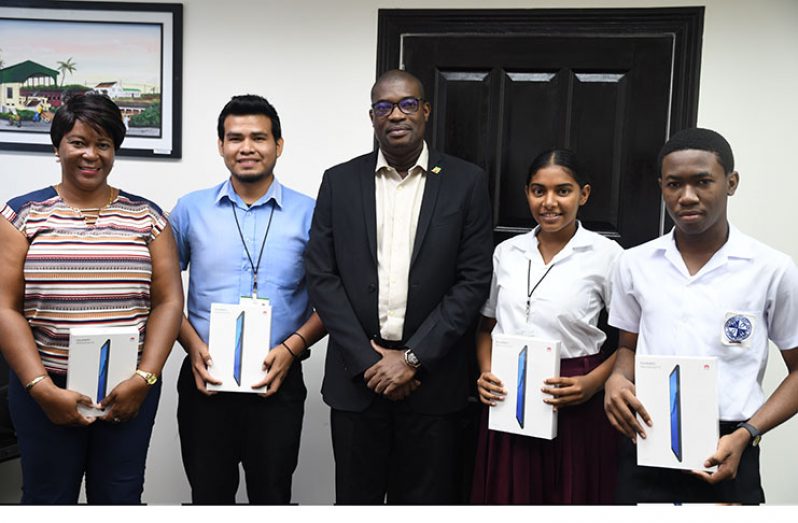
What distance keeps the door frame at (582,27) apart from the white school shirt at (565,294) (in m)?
0.77

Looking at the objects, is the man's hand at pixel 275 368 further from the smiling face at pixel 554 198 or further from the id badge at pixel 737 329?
the id badge at pixel 737 329

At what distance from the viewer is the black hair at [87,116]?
1952 mm

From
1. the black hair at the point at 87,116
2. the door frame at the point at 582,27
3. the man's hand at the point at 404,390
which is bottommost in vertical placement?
the man's hand at the point at 404,390

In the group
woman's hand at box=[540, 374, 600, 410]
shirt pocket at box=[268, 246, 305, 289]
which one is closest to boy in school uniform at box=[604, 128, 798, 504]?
woman's hand at box=[540, 374, 600, 410]

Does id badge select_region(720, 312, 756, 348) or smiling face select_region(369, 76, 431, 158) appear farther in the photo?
smiling face select_region(369, 76, 431, 158)

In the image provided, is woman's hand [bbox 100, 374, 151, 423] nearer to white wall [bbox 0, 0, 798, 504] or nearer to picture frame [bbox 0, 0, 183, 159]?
white wall [bbox 0, 0, 798, 504]

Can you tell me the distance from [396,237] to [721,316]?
963mm

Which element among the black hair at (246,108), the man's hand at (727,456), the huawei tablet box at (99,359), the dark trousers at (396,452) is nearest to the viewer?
the man's hand at (727,456)

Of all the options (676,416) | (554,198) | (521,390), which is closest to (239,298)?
(521,390)

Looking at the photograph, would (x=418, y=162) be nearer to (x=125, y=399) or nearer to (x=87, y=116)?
(x=87, y=116)

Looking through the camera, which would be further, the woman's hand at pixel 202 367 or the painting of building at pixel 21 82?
the painting of building at pixel 21 82

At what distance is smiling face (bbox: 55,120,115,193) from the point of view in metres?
1.95

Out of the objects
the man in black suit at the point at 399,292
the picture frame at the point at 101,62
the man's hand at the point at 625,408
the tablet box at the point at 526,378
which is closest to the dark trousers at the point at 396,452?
the man in black suit at the point at 399,292

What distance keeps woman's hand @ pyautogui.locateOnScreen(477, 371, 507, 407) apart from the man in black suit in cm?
14
